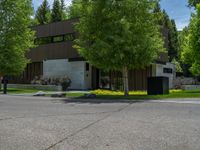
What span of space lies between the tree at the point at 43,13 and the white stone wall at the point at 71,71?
3436cm

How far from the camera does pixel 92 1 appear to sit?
26.3 metres

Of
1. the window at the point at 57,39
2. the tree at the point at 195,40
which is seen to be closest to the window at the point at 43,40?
the window at the point at 57,39

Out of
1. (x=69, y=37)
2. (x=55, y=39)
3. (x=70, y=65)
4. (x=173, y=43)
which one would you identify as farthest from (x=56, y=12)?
(x=70, y=65)

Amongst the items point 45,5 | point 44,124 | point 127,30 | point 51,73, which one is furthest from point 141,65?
point 45,5

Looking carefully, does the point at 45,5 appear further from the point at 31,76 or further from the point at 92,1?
the point at 92,1

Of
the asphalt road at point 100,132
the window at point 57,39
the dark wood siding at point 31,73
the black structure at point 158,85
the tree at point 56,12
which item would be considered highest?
the tree at point 56,12

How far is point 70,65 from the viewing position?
41.5m

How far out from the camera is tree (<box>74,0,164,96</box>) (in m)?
25.0

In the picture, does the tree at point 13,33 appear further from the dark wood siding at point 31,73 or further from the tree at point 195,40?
the tree at point 195,40

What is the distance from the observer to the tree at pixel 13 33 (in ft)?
124

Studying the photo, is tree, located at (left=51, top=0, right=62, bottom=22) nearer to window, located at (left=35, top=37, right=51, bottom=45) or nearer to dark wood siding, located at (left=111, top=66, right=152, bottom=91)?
window, located at (left=35, top=37, right=51, bottom=45)

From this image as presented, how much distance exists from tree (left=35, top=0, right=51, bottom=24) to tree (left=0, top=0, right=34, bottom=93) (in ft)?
126

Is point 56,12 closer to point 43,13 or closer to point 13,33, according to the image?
point 43,13

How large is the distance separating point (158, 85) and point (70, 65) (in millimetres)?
16965
